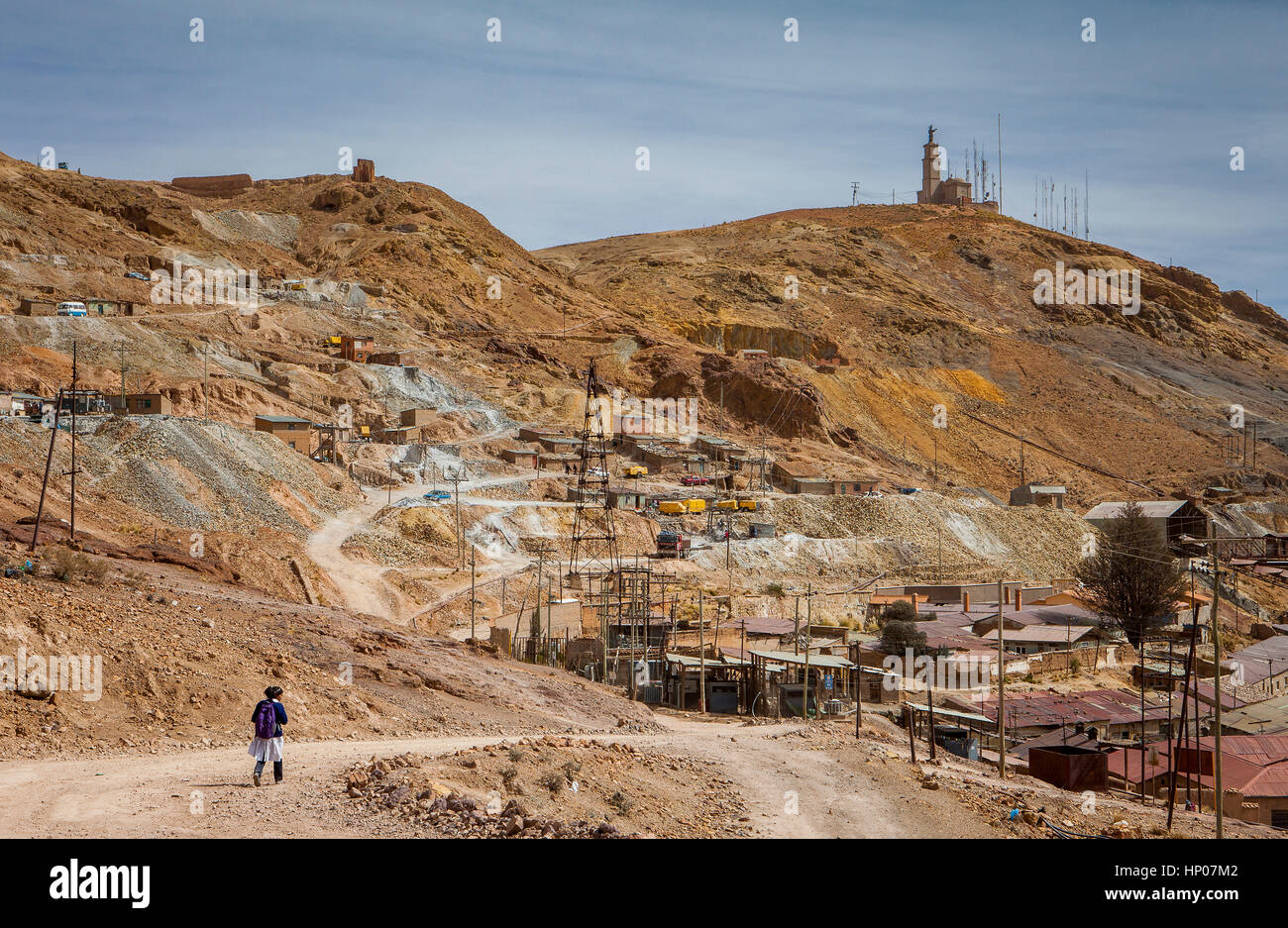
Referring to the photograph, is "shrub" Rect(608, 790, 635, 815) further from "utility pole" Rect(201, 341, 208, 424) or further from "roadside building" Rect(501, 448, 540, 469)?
"roadside building" Rect(501, 448, 540, 469)

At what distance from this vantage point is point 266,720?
13.5 meters

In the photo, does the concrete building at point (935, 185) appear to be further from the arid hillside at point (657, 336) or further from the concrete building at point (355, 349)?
the concrete building at point (355, 349)

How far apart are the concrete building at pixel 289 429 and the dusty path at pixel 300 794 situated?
137ft

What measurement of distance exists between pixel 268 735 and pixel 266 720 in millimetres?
185

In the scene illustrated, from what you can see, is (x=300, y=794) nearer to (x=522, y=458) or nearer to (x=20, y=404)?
(x=20, y=404)

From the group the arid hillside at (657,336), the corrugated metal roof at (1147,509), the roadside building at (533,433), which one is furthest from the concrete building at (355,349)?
the corrugated metal roof at (1147,509)

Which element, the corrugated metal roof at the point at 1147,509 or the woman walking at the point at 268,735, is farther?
the corrugated metal roof at the point at 1147,509

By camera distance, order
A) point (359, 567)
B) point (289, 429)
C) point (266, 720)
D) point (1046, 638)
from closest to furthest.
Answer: point (266, 720) < point (1046, 638) < point (359, 567) < point (289, 429)

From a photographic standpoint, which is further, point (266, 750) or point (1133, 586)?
point (1133, 586)

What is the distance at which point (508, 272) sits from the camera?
346 feet

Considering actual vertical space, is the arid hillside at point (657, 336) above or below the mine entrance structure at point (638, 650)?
above

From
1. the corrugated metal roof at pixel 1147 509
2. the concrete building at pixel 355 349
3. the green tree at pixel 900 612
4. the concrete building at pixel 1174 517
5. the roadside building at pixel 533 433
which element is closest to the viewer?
the green tree at pixel 900 612

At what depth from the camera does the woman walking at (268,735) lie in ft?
44.2

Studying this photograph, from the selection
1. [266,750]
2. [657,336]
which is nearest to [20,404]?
[266,750]
